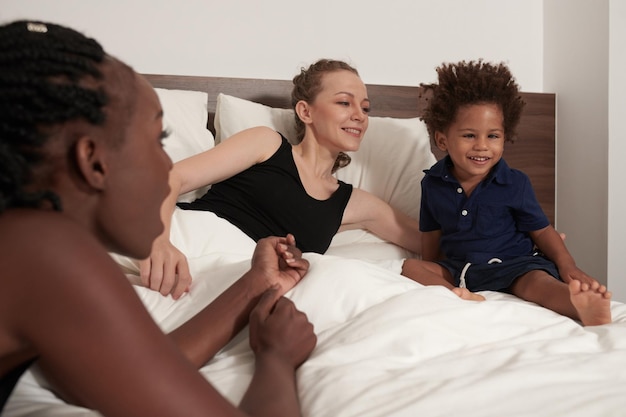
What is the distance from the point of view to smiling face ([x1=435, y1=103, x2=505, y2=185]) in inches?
68.7

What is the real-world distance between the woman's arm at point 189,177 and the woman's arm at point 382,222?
12.8 inches

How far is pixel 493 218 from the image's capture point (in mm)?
1750

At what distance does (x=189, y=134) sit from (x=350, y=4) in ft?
3.04

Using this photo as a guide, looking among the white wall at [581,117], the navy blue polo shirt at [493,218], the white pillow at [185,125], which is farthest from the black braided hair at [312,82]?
the white wall at [581,117]

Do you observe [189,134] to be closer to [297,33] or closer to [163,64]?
[163,64]

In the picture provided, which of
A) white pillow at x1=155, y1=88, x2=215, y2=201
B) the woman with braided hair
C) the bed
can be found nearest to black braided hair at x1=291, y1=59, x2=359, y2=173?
white pillow at x1=155, y1=88, x2=215, y2=201

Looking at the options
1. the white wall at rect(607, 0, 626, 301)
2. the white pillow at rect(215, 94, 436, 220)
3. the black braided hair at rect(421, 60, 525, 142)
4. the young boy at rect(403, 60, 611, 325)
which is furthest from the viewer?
the white wall at rect(607, 0, 626, 301)

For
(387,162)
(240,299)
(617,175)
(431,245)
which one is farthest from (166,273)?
(617,175)

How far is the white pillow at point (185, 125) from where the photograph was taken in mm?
1822

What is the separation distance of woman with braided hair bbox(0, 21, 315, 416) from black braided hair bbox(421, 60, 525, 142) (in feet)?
4.33

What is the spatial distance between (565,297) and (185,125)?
1.17 metres

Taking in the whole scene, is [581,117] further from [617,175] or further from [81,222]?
[81,222]

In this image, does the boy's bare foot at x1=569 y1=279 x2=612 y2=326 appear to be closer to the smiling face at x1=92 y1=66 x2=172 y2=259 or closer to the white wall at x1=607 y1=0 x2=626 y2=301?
the smiling face at x1=92 y1=66 x2=172 y2=259

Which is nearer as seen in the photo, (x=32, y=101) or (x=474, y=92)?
(x=32, y=101)
